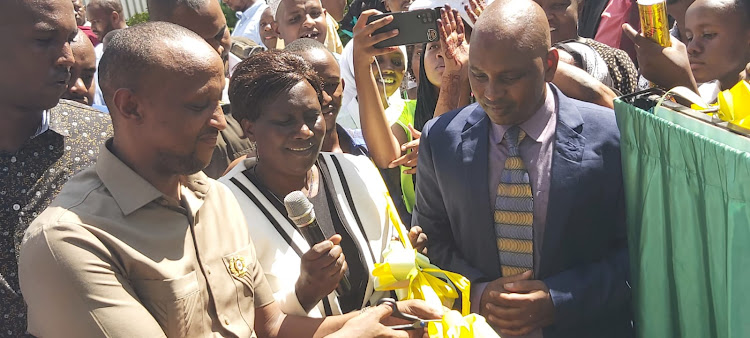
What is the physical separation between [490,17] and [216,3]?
224 cm

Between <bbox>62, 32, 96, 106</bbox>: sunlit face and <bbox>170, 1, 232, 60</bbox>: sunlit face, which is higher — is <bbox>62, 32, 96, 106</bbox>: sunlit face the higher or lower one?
the lower one

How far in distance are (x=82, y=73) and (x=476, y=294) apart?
2673mm

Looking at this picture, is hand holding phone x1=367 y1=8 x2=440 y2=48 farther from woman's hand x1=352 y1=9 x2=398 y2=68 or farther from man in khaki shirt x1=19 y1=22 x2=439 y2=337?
man in khaki shirt x1=19 y1=22 x2=439 y2=337

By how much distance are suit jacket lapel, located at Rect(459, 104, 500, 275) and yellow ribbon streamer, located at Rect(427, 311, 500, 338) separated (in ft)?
1.58

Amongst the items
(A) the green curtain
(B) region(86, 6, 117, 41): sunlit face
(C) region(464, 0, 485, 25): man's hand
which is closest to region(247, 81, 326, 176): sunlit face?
(A) the green curtain

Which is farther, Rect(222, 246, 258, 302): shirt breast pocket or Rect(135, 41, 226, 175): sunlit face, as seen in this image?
Rect(222, 246, 258, 302): shirt breast pocket

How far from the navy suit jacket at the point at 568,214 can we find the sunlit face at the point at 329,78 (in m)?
0.67

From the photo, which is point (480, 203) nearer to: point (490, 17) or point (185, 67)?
point (490, 17)

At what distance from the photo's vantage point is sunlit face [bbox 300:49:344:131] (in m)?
3.63

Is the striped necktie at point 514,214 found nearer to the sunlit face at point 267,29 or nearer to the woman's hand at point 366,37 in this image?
the woman's hand at point 366,37

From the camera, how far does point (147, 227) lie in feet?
7.08

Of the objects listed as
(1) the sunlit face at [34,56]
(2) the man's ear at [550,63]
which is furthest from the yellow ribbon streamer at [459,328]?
(1) the sunlit face at [34,56]

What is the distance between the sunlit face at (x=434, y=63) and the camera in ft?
14.3

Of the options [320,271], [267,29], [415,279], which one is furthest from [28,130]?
[267,29]
